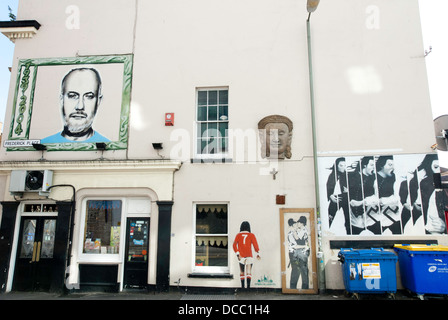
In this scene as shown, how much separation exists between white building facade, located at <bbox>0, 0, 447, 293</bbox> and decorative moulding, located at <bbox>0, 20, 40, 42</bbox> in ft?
0.16

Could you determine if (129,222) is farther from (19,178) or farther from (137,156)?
(19,178)

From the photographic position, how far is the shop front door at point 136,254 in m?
9.08

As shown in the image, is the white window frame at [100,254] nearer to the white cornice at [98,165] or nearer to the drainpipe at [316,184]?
the white cornice at [98,165]

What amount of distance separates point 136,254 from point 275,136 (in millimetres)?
5438

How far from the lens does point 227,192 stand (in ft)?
29.9

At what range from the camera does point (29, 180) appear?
952 centimetres

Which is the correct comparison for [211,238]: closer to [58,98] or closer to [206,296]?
[206,296]

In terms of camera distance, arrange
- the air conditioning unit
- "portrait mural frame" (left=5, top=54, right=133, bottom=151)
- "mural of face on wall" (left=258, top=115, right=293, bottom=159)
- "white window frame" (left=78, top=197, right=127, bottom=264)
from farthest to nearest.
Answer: "portrait mural frame" (left=5, top=54, right=133, bottom=151), the air conditioning unit, "white window frame" (left=78, top=197, right=127, bottom=264), "mural of face on wall" (left=258, top=115, right=293, bottom=159)

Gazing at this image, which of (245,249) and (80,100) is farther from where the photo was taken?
(80,100)

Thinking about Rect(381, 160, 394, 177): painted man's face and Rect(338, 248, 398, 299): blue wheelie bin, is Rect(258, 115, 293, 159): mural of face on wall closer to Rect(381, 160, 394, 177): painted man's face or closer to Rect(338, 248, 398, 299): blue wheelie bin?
Rect(381, 160, 394, 177): painted man's face

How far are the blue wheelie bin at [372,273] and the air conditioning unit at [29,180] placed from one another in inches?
350

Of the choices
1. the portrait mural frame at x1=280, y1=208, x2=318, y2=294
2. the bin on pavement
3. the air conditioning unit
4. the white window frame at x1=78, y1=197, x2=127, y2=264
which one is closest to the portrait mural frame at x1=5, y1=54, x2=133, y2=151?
the air conditioning unit

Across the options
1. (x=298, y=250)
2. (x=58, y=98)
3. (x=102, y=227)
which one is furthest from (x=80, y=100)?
(x=298, y=250)

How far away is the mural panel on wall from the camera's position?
848cm
